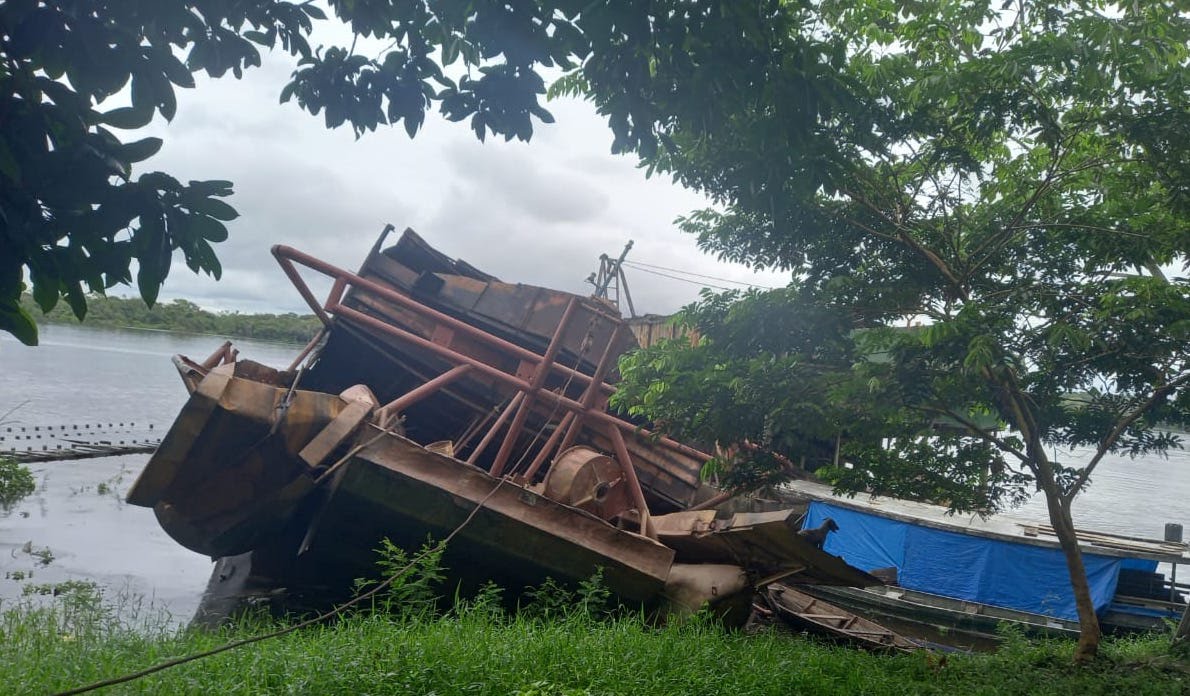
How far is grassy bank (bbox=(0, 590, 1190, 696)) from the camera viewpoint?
13.1 ft

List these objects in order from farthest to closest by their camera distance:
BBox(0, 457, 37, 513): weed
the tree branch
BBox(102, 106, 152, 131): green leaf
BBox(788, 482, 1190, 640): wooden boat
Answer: BBox(0, 457, 37, 513): weed
BBox(788, 482, 1190, 640): wooden boat
the tree branch
BBox(102, 106, 152, 131): green leaf

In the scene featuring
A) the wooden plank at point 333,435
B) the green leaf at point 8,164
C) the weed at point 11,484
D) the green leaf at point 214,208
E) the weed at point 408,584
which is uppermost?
the green leaf at point 214,208

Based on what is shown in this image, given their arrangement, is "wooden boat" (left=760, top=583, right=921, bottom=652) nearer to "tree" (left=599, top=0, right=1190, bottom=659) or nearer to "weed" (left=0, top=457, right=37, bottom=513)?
"tree" (left=599, top=0, right=1190, bottom=659)

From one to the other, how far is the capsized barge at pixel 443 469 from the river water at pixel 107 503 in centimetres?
127

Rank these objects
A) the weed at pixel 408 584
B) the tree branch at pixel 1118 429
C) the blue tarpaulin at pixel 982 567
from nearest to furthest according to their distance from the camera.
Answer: the tree branch at pixel 1118 429 < the weed at pixel 408 584 < the blue tarpaulin at pixel 982 567

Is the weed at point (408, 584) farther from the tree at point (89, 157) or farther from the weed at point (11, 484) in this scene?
the weed at point (11, 484)

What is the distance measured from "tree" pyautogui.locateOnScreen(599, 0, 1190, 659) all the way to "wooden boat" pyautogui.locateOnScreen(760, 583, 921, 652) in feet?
8.30

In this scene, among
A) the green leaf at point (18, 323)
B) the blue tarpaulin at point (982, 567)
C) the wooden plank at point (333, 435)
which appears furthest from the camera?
the blue tarpaulin at point (982, 567)

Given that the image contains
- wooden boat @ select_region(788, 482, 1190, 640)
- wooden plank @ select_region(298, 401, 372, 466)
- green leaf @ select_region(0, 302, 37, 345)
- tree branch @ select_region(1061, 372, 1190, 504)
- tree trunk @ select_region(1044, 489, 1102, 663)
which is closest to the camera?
green leaf @ select_region(0, 302, 37, 345)

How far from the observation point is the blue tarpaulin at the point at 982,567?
10.1 metres

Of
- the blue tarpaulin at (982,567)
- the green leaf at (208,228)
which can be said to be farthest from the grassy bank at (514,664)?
the blue tarpaulin at (982,567)

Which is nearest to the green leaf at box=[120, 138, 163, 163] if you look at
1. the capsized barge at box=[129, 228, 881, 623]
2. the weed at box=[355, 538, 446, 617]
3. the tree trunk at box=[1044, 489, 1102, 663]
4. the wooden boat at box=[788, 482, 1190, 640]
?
the weed at box=[355, 538, 446, 617]

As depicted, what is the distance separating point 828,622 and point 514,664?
537 cm

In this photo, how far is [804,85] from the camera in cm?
320
